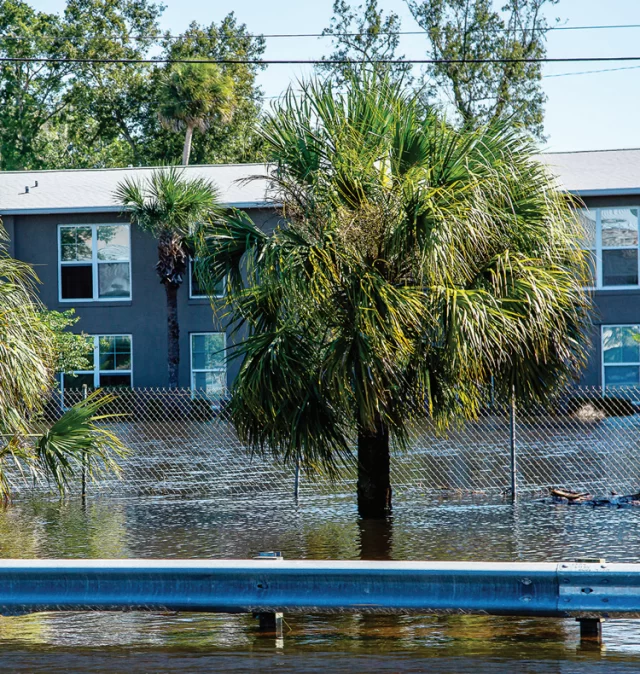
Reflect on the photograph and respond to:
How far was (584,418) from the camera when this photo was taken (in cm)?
2261

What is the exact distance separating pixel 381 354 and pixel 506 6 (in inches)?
1485

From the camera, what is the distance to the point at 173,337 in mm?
25625

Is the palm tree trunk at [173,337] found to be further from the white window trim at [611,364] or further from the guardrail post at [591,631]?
the guardrail post at [591,631]

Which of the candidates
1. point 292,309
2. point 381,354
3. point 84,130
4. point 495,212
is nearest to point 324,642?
point 381,354

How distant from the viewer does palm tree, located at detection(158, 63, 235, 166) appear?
1428 inches

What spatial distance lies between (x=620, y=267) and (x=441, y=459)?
39.2 feet

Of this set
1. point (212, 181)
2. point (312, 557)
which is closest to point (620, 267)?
point (212, 181)

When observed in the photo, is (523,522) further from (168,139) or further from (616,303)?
(168,139)

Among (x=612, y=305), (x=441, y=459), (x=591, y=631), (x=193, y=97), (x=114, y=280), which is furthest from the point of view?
(x=193, y=97)

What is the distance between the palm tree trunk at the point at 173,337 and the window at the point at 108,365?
193 cm

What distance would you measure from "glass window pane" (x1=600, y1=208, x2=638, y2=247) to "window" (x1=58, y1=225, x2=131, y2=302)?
40.9ft

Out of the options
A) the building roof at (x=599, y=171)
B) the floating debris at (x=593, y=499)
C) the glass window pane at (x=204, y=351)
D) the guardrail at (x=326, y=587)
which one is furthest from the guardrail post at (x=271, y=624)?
the glass window pane at (x=204, y=351)

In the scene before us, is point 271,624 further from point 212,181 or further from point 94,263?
point 94,263

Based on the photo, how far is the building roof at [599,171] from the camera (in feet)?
81.0
